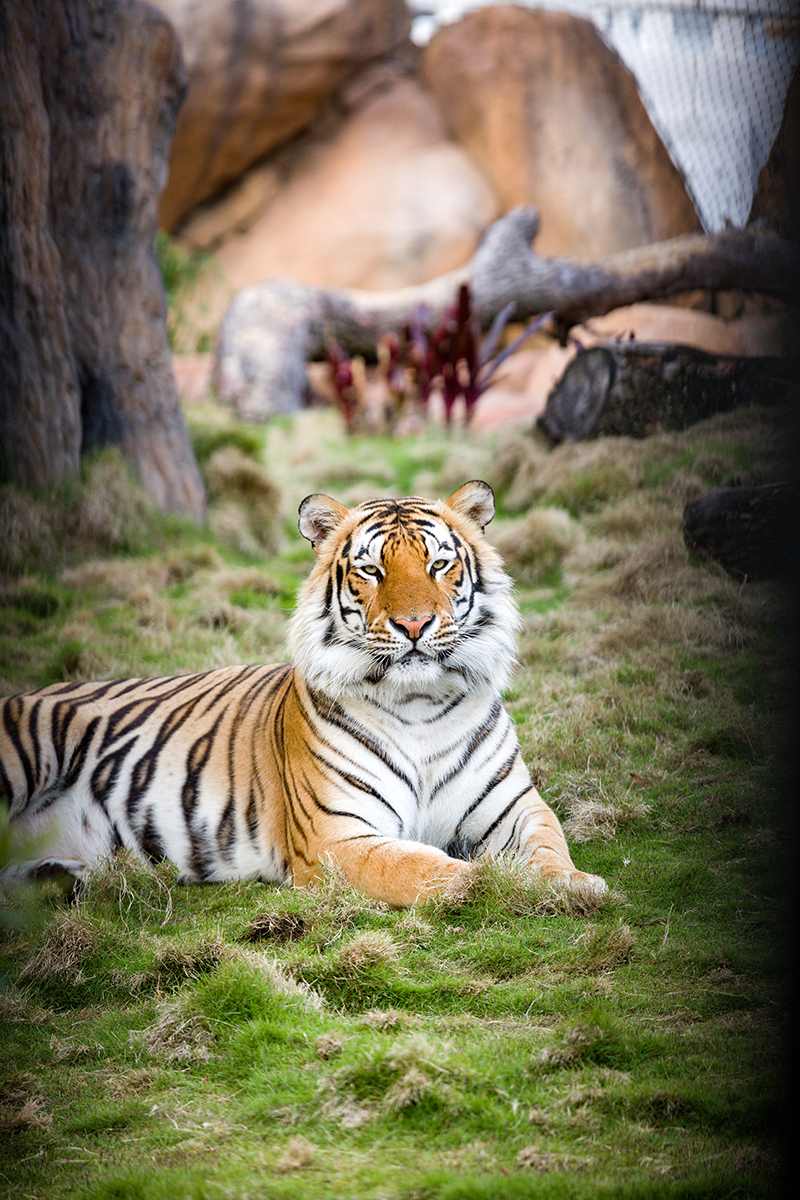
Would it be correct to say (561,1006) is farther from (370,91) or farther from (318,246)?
(370,91)

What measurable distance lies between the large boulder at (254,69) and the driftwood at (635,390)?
9.24 meters

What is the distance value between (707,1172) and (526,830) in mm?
1628

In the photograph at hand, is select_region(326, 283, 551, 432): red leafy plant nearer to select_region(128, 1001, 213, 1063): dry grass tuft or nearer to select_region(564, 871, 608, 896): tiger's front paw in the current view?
select_region(564, 871, 608, 896): tiger's front paw

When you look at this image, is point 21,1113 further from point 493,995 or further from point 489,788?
point 489,788

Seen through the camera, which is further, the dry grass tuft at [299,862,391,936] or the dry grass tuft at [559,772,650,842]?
the dry grass tuft at [559,772,650,842]

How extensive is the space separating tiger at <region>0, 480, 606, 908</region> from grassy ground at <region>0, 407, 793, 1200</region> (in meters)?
0.18

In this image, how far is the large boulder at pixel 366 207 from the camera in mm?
16312

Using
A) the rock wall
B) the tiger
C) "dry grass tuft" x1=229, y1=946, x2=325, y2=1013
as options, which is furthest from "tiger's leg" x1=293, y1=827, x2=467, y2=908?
the rock wall

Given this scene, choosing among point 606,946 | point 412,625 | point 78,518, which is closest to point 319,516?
point 412,625

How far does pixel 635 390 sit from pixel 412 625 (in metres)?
5.63

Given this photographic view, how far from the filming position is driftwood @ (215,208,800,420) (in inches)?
461

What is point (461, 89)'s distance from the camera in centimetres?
1650

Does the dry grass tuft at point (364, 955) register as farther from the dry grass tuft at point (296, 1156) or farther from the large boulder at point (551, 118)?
the large boulder at point (551, 118)

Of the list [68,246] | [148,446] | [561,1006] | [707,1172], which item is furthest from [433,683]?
[68,246]
